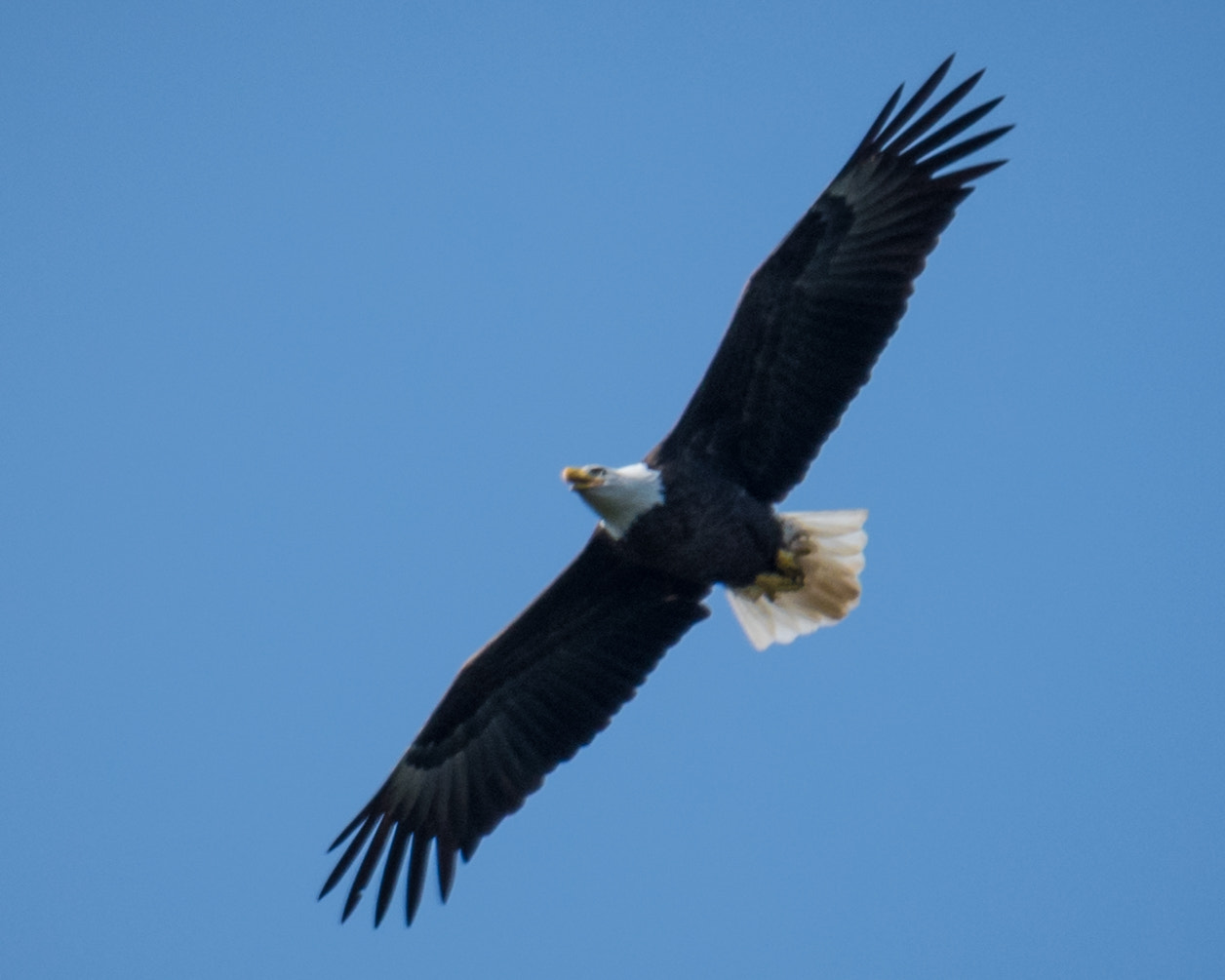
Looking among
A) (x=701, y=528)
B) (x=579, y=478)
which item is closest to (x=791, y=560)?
(x=701, y=528)

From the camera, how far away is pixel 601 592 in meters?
8.03

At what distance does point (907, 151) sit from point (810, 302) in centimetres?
80

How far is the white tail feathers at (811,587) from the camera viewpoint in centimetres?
781

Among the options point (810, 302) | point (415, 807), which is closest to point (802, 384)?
point (810, 302)

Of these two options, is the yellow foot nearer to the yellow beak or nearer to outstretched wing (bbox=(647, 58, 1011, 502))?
outstretched wing (bbox=(647, 58, 1011, 502))

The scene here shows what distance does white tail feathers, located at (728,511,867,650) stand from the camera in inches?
308

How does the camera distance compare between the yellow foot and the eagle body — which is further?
the yellow foot

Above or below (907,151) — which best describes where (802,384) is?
below

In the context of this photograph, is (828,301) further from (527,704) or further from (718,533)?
(527,704)

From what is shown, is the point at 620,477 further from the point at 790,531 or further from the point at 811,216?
the point at 811,216

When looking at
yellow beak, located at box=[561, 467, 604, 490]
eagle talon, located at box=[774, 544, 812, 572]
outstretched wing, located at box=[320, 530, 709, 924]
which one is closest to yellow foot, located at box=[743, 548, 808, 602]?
eagle talon, located at box=[774, 544, 812, 572]

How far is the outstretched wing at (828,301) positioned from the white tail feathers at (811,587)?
1.20 feet

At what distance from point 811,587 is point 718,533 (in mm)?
725

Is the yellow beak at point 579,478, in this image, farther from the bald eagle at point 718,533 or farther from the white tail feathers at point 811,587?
the white tail feathers at point 811,587
